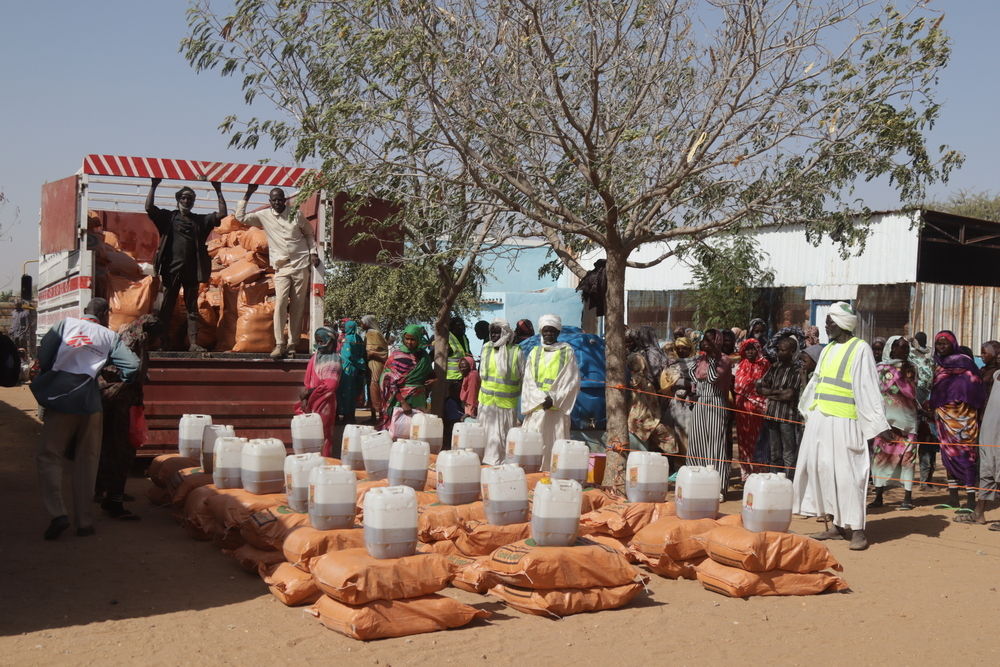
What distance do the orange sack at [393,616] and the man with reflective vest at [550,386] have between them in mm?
3891

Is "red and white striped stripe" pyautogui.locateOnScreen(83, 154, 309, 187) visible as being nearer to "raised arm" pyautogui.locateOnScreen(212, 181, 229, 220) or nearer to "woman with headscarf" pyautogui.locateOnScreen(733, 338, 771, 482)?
"raised arm" pyautogui.locateOnScreen(212, 181, 229, 220)

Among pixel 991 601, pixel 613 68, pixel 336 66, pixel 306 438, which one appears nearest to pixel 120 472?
pixel 306 438

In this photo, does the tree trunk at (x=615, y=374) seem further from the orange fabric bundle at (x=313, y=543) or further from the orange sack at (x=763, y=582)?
the orange fabric bundle at (x=313, y=543)

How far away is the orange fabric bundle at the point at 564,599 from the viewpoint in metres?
5.65

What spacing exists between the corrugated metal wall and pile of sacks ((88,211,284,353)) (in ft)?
43.9

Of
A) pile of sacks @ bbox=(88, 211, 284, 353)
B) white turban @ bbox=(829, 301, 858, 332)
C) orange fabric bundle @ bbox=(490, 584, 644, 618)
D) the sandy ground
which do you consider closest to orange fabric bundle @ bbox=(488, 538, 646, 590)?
orange fabric bundle @ bbox=(490, 584, 644, 618)

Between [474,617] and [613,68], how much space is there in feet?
18.7

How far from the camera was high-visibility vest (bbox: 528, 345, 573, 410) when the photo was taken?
30.2 feet

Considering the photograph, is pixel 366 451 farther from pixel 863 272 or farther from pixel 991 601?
pixel 863 272

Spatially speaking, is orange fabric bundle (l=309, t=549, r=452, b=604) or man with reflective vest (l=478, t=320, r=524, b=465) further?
man with reflective vest (l=478, t=320, r=524, b=465)

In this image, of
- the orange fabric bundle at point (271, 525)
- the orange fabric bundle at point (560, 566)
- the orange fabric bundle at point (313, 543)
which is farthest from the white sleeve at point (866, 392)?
the orange fabric bundle at point (271, 525)

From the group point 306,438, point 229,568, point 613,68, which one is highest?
point 613,68

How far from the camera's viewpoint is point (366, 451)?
7707 millimetres

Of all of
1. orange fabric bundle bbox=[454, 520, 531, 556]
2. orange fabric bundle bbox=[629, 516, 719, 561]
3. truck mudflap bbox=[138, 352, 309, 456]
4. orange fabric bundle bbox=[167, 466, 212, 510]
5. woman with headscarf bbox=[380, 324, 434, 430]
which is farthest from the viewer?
woman with headscarf bbox=[380, 324, 434, 430]
